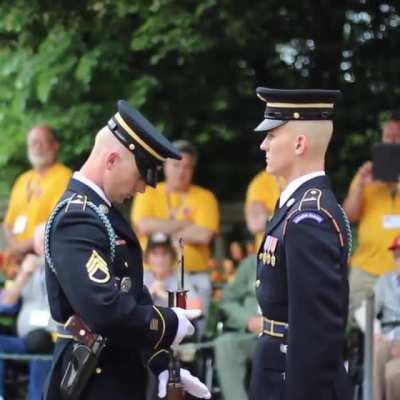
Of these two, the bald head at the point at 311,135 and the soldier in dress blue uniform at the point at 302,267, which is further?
the bald head at the point at 311,135

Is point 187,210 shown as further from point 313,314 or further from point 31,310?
point 313,314

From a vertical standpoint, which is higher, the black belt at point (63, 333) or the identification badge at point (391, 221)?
the identification badge at point (391, 221)

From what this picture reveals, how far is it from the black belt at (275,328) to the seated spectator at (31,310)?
3.15m

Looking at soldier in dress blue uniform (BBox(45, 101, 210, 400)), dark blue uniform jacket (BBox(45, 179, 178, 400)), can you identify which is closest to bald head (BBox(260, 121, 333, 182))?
soldier in dress blue uniform (BBox(45, 101, 210, 400))

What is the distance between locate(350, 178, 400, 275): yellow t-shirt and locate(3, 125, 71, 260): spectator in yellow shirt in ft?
6.71

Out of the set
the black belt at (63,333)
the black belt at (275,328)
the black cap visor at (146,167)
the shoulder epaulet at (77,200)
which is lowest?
the black belt at (63,333)

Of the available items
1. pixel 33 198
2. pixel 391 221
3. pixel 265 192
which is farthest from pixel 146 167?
pixel 33 198

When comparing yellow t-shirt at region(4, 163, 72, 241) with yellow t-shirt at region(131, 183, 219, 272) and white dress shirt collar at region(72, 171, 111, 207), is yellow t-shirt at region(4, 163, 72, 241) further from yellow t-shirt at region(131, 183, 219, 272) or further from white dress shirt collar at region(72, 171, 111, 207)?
white dress shirt collar at region(72, 171, 111, 207)

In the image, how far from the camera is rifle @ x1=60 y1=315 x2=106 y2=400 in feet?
12.9

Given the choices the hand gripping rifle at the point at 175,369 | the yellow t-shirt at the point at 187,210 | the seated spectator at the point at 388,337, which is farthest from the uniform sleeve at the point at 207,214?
the hand gripping rifle at the point at 175,369

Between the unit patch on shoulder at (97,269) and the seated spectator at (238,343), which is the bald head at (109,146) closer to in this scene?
the unit patch on shoulder at (97,269)

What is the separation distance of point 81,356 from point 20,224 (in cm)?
393

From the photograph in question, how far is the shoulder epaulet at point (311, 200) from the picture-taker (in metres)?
3.84

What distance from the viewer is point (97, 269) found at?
380cm
